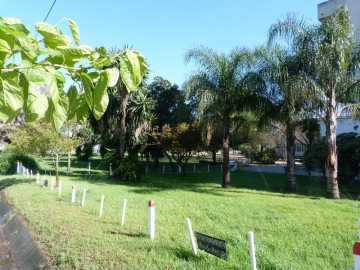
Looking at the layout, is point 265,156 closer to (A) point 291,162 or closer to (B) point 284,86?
(A) point 291,162

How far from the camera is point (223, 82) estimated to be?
14266 mm

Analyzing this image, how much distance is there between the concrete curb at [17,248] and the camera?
592cm

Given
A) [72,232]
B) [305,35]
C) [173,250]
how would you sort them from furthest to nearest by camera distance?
[305,35] < [72,232] < [173,250]

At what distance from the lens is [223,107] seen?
14555mm

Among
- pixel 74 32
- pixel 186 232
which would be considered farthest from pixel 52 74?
pixel 186 232

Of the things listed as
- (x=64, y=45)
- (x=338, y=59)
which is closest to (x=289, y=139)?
(x=338, y=59)

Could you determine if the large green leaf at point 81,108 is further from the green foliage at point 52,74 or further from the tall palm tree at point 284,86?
the tall palm tree at point 284,86

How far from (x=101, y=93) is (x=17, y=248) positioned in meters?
7.49

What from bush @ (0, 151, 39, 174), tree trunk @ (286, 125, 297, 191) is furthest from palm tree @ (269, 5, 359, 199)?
bush @ (0, 151, 39, 174)

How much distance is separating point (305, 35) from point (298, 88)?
7.95 feet

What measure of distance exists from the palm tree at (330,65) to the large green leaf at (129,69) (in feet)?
35.9

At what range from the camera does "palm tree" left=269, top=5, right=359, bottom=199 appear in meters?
11.2

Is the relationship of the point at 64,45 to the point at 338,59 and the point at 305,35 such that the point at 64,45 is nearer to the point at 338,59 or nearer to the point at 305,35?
the point at 338,59

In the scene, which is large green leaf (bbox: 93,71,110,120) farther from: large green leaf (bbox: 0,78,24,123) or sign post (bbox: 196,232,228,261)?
sign post (bbox: 196,232,228,261)
